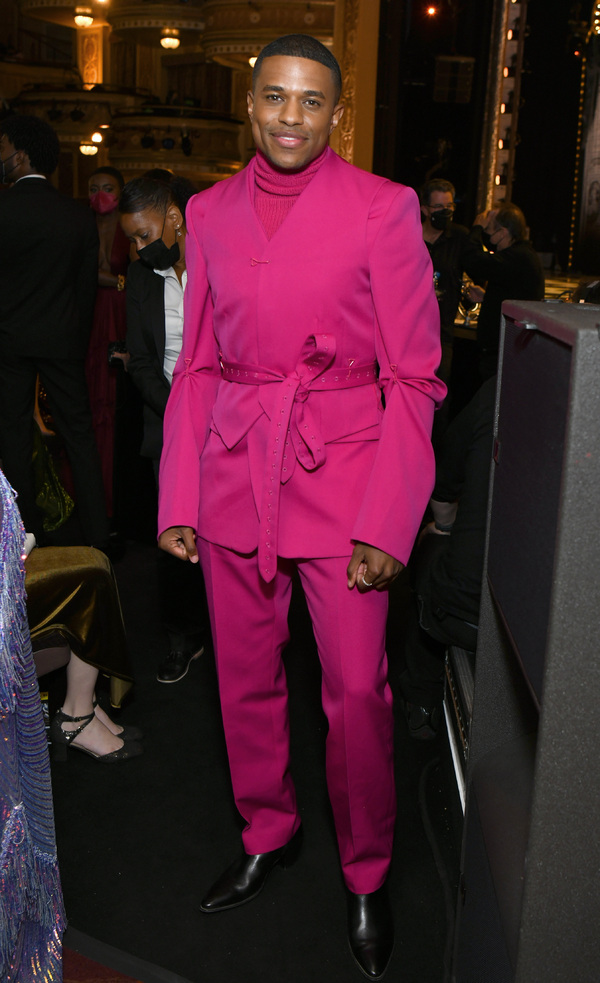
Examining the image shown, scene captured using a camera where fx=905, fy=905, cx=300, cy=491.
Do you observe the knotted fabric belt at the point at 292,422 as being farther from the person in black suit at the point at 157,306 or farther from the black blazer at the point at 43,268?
the black blazer at the point at 43,268

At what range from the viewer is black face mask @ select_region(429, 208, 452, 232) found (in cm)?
395

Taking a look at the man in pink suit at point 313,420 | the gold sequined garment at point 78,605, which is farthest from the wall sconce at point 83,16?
the man in pink suit at point 313,420

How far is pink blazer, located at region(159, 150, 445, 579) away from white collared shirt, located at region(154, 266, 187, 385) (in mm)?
895

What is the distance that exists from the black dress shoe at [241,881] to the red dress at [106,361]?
7.46ft

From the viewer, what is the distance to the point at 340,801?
5.48 ft

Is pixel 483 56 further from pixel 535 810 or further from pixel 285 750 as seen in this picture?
pixel 535 810

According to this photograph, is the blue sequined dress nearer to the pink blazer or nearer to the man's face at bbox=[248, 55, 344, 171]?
the pink blazer

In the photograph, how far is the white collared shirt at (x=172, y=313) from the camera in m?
2.54

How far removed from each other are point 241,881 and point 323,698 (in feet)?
1.60

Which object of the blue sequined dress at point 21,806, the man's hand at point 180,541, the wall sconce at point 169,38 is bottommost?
the blue sequined dress at point 21,806

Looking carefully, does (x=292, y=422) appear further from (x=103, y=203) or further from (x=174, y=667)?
(x=103, y=203)

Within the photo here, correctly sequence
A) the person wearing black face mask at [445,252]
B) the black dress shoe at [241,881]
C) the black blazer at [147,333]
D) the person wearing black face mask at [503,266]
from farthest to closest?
the person wearing black face mask at [503,266] → the person wearing black face mask at [445,252] → the black blazer at [147,333] → the black dress shoe at [241,881]

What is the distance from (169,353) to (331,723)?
1.33 m

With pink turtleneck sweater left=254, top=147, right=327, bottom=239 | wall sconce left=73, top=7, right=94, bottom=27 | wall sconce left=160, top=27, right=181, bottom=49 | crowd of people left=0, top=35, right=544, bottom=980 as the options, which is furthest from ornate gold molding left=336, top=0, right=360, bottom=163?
wall sconce left=73, top=7, right=94, bottom=27
